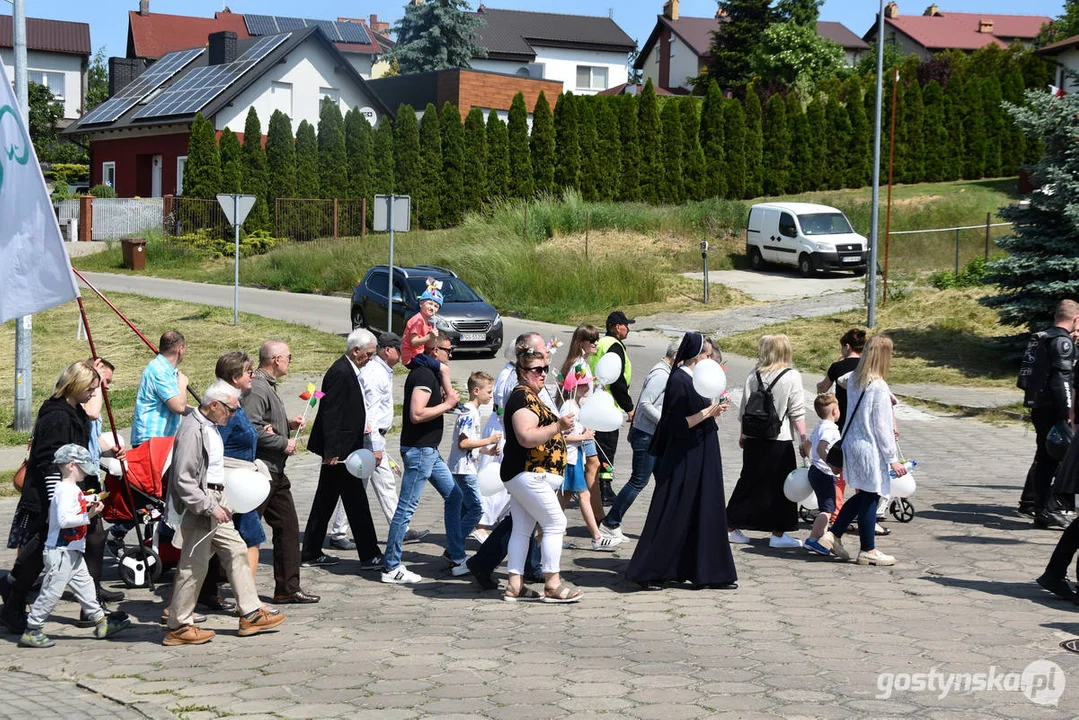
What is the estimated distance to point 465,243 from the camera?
115 feet

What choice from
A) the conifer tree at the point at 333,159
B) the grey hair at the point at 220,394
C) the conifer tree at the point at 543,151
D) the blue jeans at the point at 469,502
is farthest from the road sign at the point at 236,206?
the conifer tree at the point at 543,151

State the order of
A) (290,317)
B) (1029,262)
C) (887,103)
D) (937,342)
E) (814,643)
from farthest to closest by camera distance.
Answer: (887,103), (290,317), (937,342), (1029,262), (814,643)

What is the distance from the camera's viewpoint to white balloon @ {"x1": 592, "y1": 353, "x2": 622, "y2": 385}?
10.0m

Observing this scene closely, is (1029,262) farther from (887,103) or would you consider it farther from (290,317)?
(887,103)

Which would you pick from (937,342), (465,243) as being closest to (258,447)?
(937,342)

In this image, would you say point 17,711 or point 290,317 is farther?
point 290,317

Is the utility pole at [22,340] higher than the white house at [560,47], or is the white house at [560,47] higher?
the white house at [560,47]

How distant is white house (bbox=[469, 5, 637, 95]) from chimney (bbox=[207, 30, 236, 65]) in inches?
1309

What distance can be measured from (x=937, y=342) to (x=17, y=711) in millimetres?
19607

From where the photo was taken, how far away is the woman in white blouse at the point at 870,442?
8.91 m

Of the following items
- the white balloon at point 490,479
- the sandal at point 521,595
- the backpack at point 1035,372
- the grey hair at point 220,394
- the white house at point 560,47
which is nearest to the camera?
the grey hair at point 220,394

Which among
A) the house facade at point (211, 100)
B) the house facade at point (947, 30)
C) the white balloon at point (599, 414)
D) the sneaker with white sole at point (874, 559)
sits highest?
the house facade at point (947, 30)

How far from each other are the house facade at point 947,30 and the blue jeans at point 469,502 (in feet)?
285

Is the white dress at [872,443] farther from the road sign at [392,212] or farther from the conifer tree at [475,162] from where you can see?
the conifer tree at [475,162]
